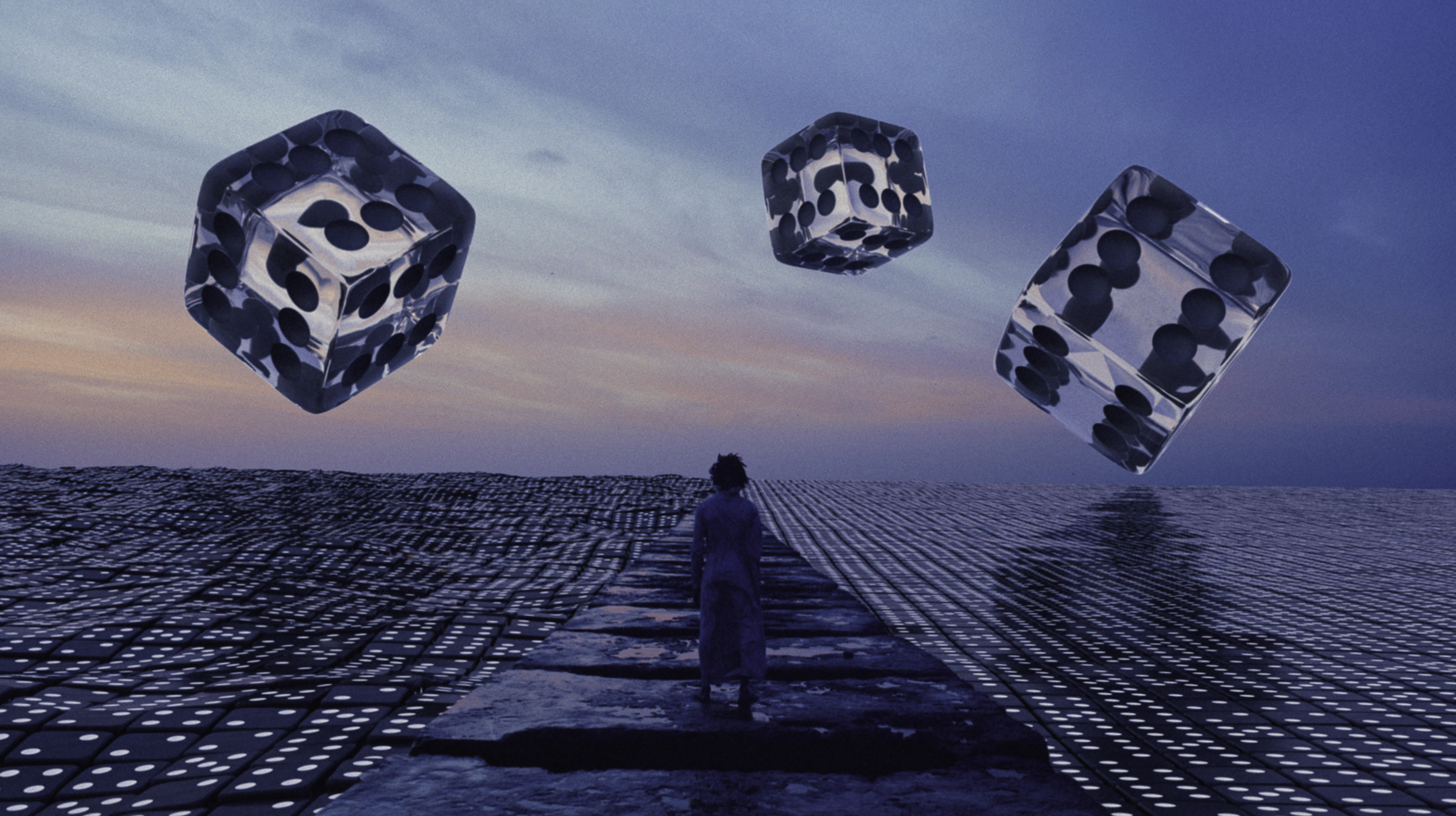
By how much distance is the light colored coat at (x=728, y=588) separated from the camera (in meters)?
3.59

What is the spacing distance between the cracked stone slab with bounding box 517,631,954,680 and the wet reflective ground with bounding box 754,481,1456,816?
1.37ft

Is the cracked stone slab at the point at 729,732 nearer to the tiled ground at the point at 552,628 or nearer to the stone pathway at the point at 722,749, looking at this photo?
the stone pathway at the point at 722,749

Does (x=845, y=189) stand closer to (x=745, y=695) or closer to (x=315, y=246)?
(x=315, y=246)

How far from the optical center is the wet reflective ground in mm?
3334

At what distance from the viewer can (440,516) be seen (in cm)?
1064

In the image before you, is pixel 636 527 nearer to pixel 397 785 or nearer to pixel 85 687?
pixel 85 687

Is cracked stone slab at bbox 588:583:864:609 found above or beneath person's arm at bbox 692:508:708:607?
beneath

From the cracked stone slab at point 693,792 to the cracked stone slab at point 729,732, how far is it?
94 millimetres

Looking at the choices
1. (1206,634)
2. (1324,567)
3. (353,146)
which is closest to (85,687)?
(353,146)

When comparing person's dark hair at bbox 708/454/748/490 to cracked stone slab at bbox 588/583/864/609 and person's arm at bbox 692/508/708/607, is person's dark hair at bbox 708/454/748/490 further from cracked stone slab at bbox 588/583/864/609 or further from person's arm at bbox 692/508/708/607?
cracked stone slab at bbox 588/583/864/609

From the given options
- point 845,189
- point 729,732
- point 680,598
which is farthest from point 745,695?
point 845,189

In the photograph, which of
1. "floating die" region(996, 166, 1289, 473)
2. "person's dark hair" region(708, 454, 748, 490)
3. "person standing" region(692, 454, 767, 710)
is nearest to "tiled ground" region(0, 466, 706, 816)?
"person standing" region(692, 454, 767, 710)

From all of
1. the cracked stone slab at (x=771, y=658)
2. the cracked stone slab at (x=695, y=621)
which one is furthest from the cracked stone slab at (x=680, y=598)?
the cracked stone slab at (x=771, y=658)

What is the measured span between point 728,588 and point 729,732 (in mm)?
658
